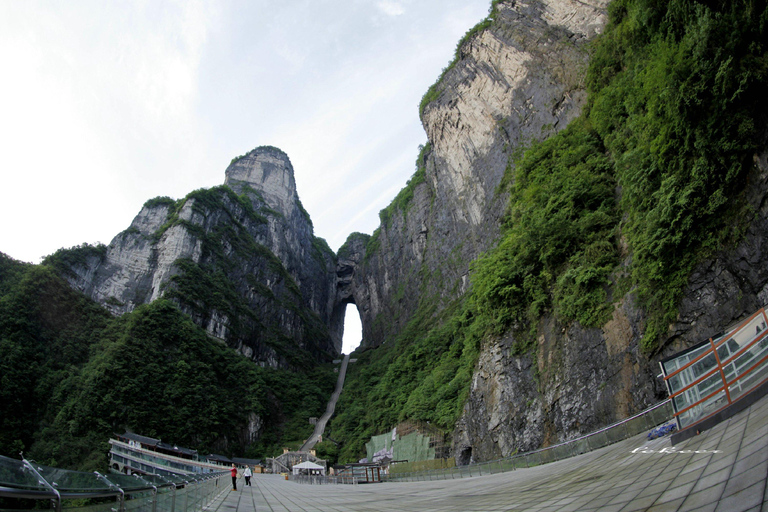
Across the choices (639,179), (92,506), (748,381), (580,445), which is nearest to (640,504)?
(748,381)

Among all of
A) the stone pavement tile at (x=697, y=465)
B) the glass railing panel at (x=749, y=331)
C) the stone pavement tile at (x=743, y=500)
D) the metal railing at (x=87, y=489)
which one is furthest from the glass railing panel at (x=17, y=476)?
the glass railing panel at (x=749, y=331)

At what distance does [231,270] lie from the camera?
Result: 71688 mm

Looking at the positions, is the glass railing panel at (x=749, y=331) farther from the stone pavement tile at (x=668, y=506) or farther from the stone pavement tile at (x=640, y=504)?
the stone pavement tile at (x=668, y=506)

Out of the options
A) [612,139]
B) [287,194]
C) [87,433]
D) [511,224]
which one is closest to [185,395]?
[87,433]

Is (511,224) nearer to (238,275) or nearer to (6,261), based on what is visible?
(238,275)

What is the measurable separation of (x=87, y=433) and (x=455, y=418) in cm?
3473

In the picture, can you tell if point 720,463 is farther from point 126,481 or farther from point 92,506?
point 126,481

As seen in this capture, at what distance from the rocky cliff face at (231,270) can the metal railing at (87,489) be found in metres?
58.6

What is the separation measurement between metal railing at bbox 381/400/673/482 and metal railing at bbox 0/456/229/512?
10126mm

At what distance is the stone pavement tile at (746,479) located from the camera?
3471 millimetres

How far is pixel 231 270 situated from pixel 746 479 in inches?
2932

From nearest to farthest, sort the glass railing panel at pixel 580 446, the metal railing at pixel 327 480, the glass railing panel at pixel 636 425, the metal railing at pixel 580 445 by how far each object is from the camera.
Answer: the metal railing at pixel 580 445 → the glass railing panel at pixel 636 425 → the glass railing panel at pixel 580 446 → the metal railing at pixel 327 480

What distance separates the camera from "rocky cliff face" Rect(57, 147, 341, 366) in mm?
61778

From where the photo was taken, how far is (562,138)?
2386 centimetres
